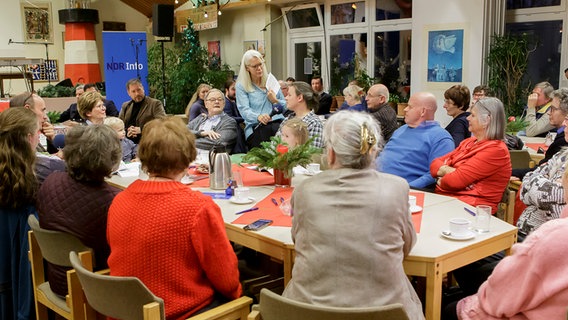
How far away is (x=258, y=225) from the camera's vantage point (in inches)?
111

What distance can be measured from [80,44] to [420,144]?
1189 centimetres

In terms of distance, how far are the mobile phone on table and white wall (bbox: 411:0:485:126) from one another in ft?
23.1

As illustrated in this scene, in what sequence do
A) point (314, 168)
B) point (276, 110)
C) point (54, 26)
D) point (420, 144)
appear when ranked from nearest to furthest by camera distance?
point (314, 168) < point (420, 144) < point (276, 110) < point (54, 26)

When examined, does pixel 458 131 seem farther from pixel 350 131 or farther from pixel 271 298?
pixel 271 298

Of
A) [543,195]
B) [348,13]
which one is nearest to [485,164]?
[543,195]

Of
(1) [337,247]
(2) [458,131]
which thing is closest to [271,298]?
(1) [337,247]

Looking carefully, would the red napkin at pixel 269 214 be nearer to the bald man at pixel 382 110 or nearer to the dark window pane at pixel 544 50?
the bald man at pixel 382 110

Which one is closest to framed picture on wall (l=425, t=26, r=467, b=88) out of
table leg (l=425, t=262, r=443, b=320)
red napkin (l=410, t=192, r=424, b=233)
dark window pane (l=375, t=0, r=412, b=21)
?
dark window pane (l=375, t=0, r=412, b=21)

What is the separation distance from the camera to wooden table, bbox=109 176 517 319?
7.85 feet

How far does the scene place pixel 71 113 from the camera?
26.1ft

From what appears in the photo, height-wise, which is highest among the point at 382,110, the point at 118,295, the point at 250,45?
the point at 250,45

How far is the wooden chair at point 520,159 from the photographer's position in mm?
4930

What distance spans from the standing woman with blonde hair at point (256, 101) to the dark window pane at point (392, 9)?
5536 millimetres

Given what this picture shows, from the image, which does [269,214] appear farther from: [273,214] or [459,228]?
[459,228]
